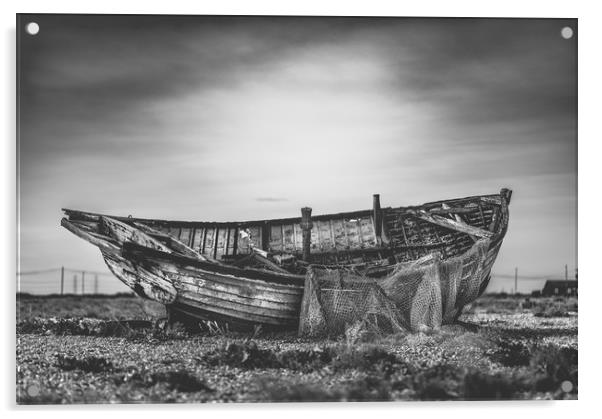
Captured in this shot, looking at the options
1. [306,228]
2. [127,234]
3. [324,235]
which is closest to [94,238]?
[127,234]

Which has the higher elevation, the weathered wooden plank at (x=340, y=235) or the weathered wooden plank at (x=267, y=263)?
the weathered wooden plank at (x=340, y=235)

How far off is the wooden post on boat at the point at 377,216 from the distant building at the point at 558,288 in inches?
92.8

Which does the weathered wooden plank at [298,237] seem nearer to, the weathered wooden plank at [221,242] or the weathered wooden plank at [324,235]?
the weathered wooden plank at [324,235]

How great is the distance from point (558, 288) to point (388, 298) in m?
3.53

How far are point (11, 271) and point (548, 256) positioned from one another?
6.30 meters

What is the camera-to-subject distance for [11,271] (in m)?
8.66

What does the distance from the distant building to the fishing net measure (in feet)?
5.45

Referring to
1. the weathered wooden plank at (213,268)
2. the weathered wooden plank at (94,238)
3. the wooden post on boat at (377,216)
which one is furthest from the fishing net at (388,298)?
the weathered wooden plank at (94,238)

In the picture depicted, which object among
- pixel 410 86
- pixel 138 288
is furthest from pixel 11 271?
pixel 410 86

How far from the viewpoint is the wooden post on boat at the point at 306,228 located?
988cm

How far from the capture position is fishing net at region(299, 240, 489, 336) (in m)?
9.45

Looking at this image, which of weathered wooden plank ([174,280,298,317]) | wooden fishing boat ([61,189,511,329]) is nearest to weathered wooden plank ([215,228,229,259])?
wooden fishing boat ([61,189,511,329])

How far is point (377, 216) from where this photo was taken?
33.7 ft
